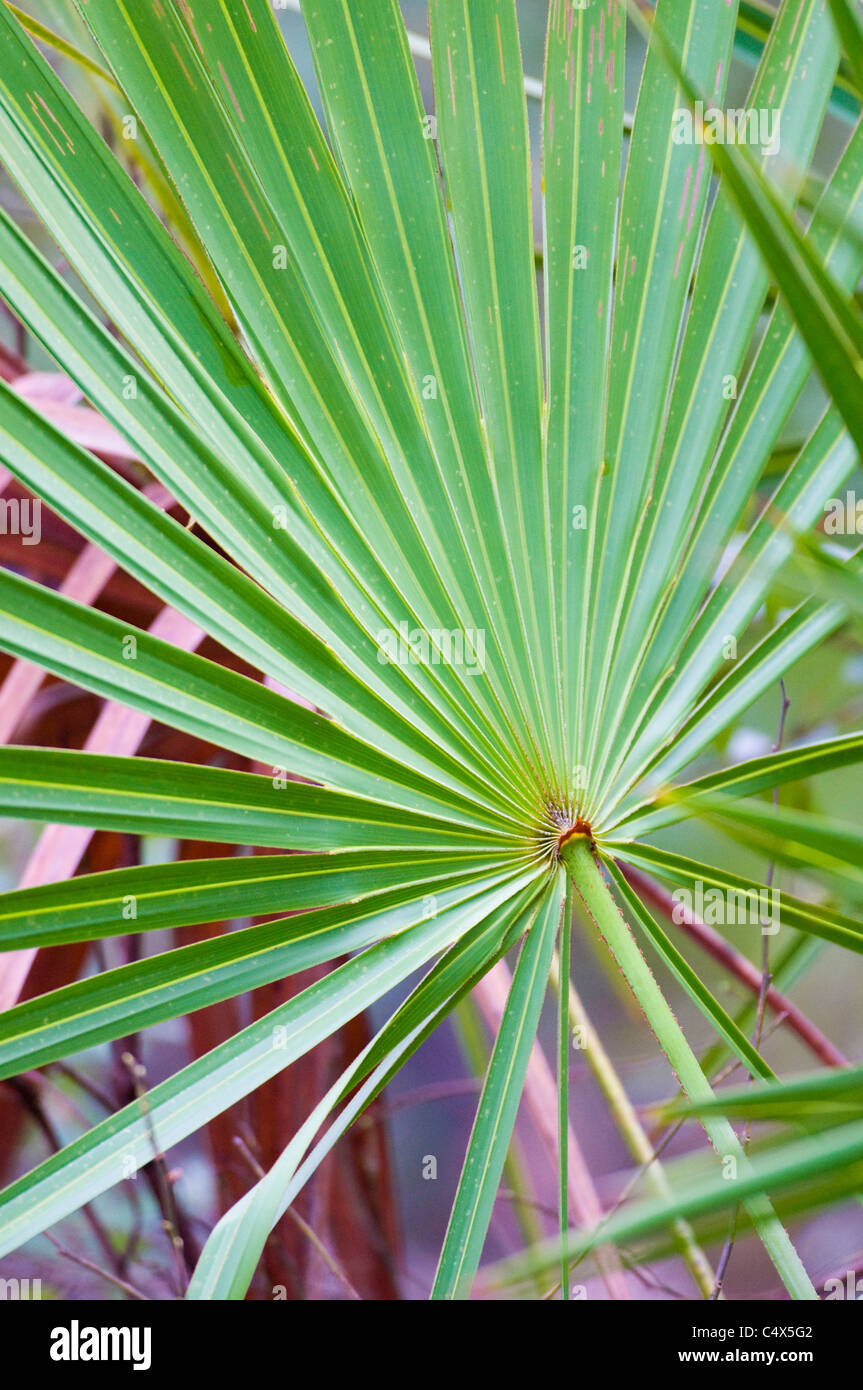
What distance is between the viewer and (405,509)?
0.67 meters

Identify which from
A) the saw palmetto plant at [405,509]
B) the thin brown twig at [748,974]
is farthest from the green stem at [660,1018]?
the thin brown twig at [748,974]

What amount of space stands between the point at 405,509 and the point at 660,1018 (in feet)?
1.26

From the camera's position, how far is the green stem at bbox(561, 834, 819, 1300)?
1.84 ft

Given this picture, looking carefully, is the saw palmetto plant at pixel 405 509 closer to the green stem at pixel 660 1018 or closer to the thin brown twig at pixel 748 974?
the green stem at pixel 660 1018

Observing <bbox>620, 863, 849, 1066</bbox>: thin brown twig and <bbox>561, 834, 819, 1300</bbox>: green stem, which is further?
<bbox>620, 863, 849, 1066</bbox>: thin brown twig

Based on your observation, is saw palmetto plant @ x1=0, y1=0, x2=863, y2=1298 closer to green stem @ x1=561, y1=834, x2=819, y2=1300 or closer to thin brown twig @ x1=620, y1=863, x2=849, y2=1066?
green stem @ x1=561, y1=834, x2=819, y2=1300

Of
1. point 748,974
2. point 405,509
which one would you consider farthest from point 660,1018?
point 748,974

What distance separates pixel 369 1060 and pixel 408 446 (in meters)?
0.42

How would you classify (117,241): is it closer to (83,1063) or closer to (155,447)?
(155,447)

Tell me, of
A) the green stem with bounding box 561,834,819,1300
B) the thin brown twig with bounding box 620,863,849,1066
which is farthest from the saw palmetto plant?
the thin brown twig with bounding box 620,863,849,1066

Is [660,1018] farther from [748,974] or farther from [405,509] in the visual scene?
[748,974]

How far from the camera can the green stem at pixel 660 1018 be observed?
561mm
